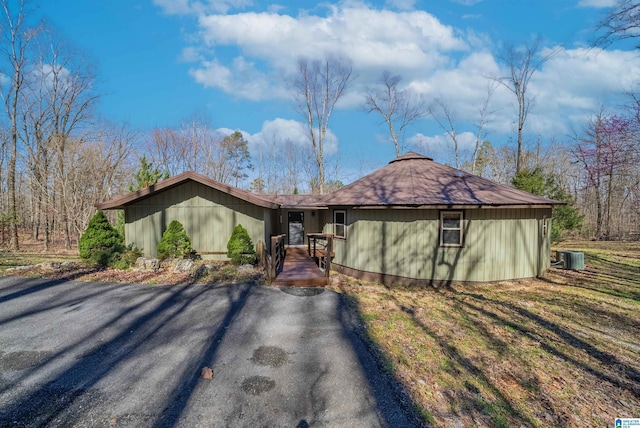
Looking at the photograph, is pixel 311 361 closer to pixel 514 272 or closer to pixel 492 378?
pixel 492 378

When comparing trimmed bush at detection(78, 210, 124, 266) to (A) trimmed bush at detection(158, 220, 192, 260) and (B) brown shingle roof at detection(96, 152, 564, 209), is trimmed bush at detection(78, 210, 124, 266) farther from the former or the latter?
(A) trimmed bush at detection(158, 220, 192, 260)

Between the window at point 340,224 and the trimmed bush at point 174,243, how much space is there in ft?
18.7

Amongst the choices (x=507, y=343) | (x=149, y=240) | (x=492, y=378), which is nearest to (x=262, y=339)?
(x=492, y=378)

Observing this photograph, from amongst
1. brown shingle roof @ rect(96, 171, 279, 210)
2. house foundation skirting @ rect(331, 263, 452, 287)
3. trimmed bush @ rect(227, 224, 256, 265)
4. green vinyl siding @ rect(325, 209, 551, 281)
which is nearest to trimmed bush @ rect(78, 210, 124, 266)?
brown shingle roof @ rect(96, 171, 279, 210)

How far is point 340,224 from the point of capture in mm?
11500

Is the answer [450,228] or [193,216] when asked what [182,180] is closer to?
[193,216]

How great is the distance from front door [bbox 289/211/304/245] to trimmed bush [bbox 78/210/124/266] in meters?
8.49

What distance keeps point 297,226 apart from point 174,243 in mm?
7416

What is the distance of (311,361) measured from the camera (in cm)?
450

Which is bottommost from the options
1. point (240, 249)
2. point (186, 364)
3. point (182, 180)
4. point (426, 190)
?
point (186, 364)

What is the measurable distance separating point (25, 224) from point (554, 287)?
42715mm

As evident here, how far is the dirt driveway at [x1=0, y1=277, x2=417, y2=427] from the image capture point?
332cm

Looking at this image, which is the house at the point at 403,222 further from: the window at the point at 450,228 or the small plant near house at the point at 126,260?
the small plant near house at the point at 126,260

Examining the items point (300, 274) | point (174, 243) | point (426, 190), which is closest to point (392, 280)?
point (300, 274)
